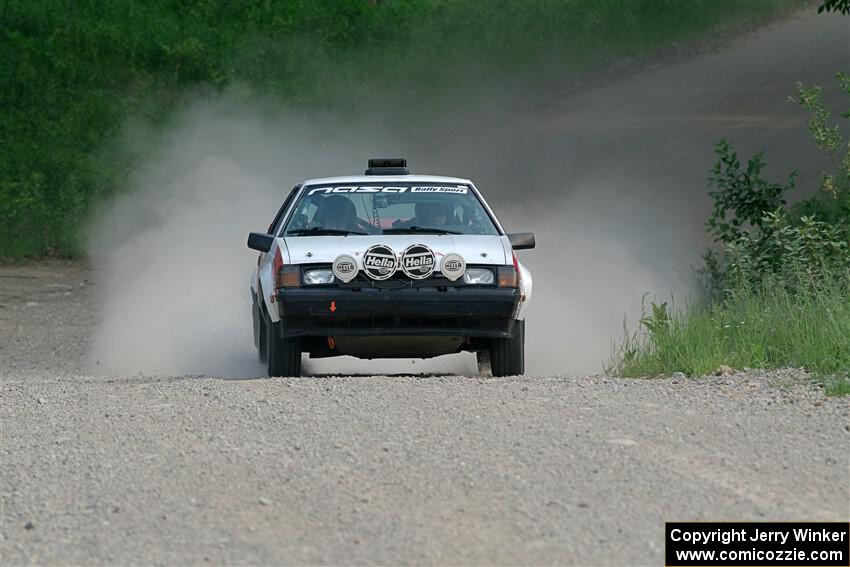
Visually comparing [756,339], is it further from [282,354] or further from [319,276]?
[282,354]

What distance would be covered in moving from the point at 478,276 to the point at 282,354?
1.46 m

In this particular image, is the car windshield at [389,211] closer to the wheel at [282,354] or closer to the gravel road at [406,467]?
the wheel at [282,354]

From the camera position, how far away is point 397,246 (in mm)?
10438

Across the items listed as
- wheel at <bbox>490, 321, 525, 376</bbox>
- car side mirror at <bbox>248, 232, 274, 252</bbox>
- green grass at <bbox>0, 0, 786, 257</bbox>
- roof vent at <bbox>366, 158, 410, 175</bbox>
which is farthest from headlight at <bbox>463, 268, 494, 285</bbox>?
green grass at <bbox>0, 0, 786, 257</bbox>

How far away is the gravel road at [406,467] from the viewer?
6.06m

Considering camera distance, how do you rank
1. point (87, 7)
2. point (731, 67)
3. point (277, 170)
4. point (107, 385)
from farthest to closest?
1. point (731, 67)
2. point (87, 7)
3. point (277, 170)
4. point (107, 385)

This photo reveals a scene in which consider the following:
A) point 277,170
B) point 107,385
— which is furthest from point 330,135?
point 107,385

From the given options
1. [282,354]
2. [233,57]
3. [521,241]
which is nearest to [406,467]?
[282,354]

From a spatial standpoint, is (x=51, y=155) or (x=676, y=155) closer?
(x=51, y=155)

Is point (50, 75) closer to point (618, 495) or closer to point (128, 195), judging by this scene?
point (128, 195)

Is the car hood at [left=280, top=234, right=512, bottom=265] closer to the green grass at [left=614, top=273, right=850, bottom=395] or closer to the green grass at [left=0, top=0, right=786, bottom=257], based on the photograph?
the green grass at [left=614, top=273, right=850, bottom=395]

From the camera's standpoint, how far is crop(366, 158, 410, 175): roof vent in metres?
12.4

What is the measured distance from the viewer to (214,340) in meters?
14.7

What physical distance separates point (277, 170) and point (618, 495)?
17.5 metres
